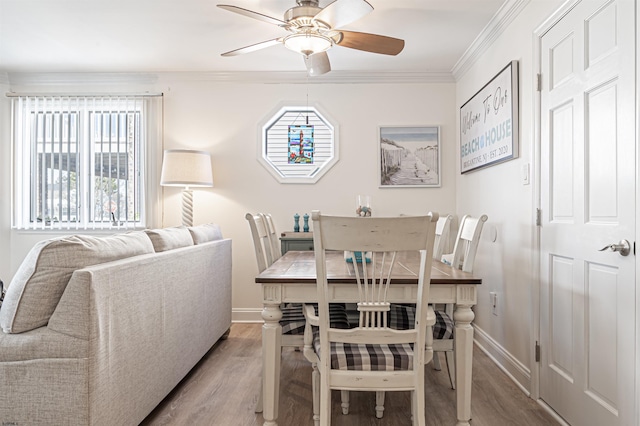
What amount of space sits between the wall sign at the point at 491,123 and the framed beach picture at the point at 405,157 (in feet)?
0.94

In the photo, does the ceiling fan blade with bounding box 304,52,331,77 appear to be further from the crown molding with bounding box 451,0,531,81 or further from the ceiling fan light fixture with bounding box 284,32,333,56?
the crown molding with bounding box 451,0,531,81

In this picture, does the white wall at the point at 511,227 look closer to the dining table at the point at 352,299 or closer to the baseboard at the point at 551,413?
the baseboard at the point at 551,413

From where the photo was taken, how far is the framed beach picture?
154 inches

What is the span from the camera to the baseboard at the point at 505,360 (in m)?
2.31

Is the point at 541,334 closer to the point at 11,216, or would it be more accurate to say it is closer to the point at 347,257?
the point at 347,257

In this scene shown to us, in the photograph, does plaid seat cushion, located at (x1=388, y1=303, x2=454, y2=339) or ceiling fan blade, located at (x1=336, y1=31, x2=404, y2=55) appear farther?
ceiling fan blade, located at (x1=336, y1=31, x2=404, y2=55)

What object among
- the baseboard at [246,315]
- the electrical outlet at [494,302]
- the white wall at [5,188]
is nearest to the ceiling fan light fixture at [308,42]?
the electrical outlet at [494,302]

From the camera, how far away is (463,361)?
171 cm

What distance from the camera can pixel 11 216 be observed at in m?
3.95

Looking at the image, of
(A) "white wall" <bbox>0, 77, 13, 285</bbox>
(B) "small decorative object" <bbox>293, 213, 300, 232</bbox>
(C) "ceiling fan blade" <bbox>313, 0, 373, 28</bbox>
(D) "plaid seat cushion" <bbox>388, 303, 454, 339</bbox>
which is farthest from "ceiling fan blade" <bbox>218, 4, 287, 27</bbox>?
(A) "white wall" <bbox>0, 77, 13, 285</bbox>

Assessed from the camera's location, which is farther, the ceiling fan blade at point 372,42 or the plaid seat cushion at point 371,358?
the ceiling fan blade at point 372,42

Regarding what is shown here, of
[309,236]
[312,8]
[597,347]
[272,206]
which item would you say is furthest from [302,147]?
[597,347]

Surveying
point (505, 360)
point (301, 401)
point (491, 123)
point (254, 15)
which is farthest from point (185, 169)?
point (505, 360)

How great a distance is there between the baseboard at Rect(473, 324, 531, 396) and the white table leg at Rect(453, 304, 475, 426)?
2.55 ft
